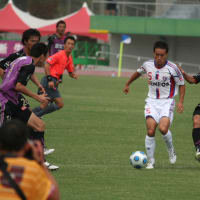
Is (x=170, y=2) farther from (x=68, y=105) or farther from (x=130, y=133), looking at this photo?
(x=130, y=133)

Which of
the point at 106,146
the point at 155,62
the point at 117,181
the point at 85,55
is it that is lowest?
the point at 85,55

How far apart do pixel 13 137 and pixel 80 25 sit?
44.5 m

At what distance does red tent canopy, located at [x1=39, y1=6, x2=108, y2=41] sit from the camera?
4784cm

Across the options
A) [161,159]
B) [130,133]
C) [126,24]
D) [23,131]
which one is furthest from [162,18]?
[23,131]

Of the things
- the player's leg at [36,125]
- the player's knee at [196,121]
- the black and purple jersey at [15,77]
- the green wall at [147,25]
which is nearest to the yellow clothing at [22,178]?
the black and purple jersey at [15,77]

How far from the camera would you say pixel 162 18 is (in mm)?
48125

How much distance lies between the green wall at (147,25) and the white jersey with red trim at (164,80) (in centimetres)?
3643

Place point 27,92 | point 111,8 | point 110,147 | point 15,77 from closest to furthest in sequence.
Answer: point 27,92
point 15,77
point 110,147
point 111,8

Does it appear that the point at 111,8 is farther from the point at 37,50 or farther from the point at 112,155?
the point at 37,50

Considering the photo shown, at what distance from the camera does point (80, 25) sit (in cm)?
A: 4853

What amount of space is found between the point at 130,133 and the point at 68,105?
20.3 ft

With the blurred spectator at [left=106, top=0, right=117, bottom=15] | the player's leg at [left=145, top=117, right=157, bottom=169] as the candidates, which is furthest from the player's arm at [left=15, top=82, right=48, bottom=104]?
the blurred spectator at [left=106, top=0, right=117, bottom=15]

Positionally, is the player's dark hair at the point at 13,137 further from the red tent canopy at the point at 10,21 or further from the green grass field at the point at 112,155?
the red tent canopy at the point at 10,21

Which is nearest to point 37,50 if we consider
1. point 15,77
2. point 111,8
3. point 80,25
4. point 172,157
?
point 15,77
